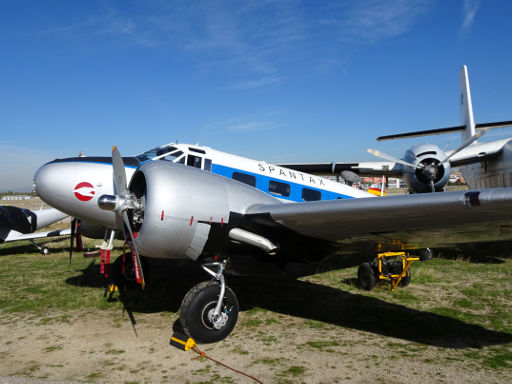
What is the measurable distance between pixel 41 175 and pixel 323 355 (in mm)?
5279

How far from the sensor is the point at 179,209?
4.77 meters

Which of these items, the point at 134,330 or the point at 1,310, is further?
the point at 1,310

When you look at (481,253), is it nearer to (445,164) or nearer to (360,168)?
(445,164)

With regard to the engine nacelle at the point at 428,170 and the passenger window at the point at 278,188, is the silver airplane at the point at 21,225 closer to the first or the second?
the passenger window at the point at 278,188

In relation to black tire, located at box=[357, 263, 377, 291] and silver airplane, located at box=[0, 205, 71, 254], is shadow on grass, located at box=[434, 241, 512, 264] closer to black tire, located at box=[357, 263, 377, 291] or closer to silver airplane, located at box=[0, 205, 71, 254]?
black tire, located at box=[357, 263, 377, 291]

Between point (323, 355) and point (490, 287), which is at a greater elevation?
point (490, 287)

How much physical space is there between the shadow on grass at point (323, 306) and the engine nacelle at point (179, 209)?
2.34 m

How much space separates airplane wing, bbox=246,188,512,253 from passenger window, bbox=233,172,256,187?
2457 millimetres

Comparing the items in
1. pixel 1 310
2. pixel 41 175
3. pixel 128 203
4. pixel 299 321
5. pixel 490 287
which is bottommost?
pixel 1 310

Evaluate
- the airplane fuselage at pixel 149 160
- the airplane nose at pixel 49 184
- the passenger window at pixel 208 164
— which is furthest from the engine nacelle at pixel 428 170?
the airplane nose at pixel 49 184

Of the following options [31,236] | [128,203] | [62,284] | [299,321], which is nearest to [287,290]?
[299,321]

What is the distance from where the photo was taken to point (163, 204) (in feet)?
15.4

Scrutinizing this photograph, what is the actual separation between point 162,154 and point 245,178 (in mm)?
1851

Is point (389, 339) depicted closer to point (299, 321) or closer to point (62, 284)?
point (299, 321)
